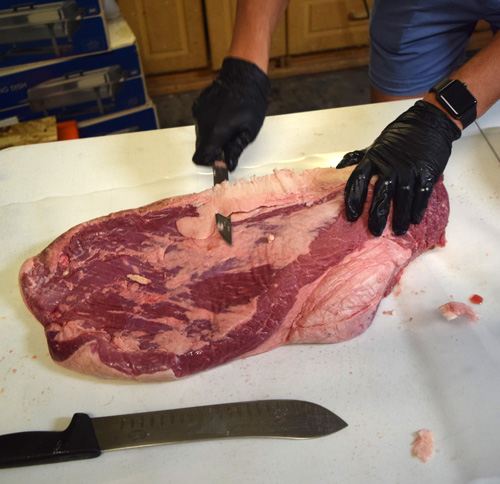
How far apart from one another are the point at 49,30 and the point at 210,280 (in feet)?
8.09

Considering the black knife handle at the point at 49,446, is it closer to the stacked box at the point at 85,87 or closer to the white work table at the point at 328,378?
the white work table at the point at 328,378

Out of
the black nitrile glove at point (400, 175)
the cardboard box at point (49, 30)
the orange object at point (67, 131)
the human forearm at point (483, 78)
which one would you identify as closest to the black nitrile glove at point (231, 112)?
the black nitrile glove at point (400, 175)

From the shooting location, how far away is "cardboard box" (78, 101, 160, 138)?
12.4ft

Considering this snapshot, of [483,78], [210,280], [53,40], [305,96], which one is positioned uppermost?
[483,78]

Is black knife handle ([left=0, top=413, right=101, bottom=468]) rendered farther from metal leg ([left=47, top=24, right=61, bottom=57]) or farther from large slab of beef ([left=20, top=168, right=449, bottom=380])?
metal leg ([left=47, top=24, right=61, bottom=57])

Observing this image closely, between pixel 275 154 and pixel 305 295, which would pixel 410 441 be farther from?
pixel 275 154

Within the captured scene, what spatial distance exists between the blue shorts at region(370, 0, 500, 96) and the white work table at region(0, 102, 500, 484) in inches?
26.3

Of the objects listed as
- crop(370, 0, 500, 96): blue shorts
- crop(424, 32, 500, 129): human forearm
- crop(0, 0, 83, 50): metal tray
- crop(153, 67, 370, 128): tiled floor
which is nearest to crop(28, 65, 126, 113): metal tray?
crop(0, 0, 83, 50): metal tray

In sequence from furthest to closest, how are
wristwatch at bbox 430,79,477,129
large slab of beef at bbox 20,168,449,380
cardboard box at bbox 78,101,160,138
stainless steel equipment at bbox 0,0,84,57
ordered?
cardboard box at bbox 78,101,160,138 → stainless steel equipment at bbox 0,0,84,57 → wristwatch at bbox 430,79,477,129 → large slab of beef at bbox 20,168,449,380

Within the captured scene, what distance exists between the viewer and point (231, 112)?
2.19 metres

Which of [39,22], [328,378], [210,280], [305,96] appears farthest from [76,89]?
[328,378]

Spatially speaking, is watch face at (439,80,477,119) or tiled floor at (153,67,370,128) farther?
tiled floor at (153,67,370,128)

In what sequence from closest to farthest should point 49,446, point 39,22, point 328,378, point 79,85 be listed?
point 49,446, point 328,378, point 39,22, point 79,85

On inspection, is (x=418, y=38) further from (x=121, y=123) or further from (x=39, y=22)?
(x=39, y=22)
